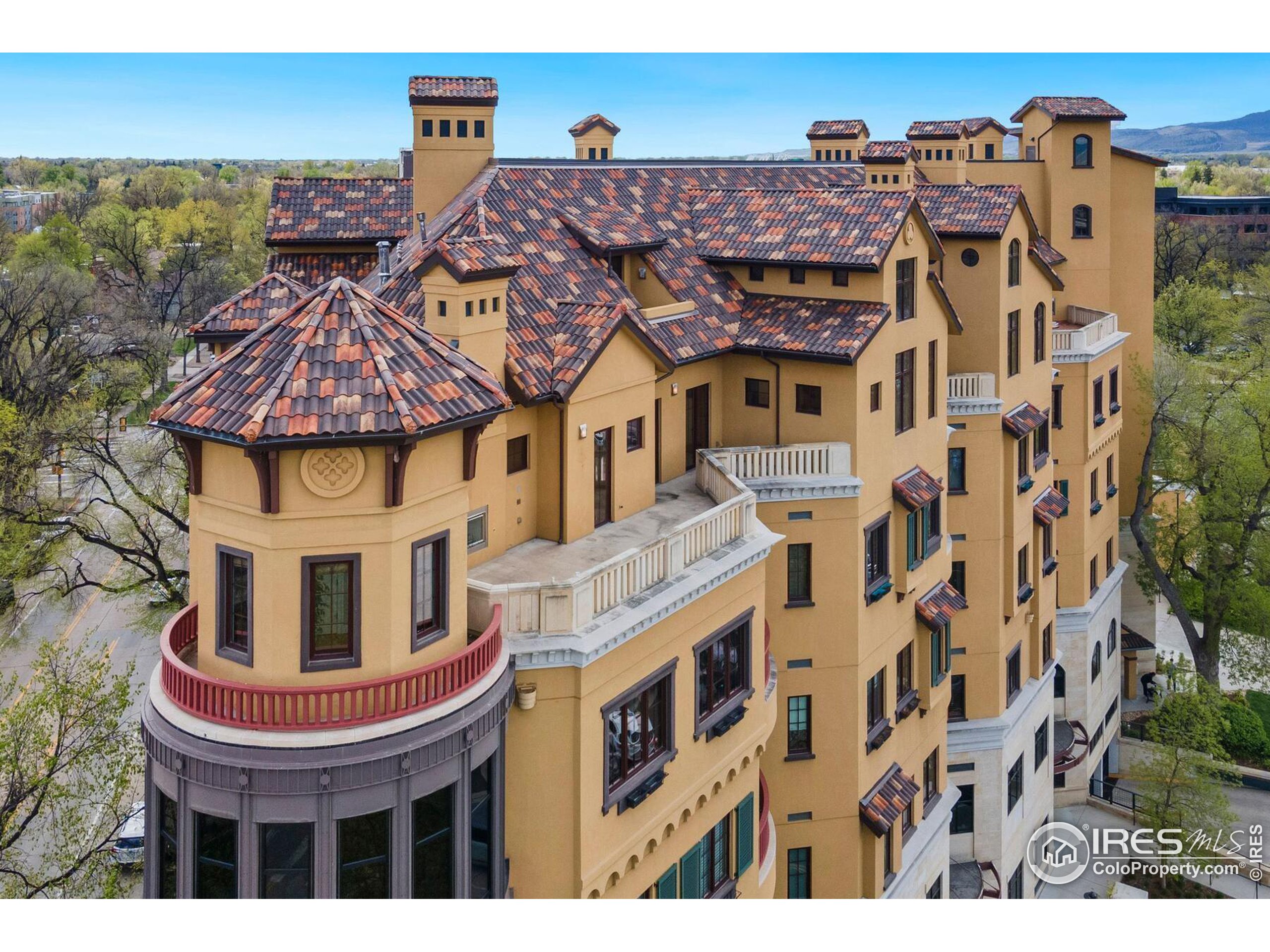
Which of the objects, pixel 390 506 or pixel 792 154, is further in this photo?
pixel 792 154

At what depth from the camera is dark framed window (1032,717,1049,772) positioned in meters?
40.8

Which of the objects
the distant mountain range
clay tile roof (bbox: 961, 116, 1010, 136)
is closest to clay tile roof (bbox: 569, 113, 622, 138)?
clay tile roof (bbox: 961, 116, 1010, 136)

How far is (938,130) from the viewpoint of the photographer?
39719 millimetres

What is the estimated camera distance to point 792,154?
167 feet

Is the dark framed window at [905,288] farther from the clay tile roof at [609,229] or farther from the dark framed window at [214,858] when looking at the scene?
the dark framed window at [214,858]

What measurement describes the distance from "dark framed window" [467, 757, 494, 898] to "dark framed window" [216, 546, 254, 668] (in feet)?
11.6

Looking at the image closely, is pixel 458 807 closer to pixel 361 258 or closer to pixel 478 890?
pixel 478 890

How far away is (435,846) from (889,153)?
25116 mm

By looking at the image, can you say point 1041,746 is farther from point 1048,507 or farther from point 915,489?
point 915,489

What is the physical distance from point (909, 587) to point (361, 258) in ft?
52.3

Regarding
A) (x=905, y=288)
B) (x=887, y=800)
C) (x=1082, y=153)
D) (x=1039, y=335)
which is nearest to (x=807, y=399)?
(x=905, y=288)

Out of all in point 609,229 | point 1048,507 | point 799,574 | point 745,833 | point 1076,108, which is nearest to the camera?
point 745,833

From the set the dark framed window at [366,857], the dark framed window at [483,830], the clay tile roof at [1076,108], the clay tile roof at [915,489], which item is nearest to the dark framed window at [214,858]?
the dark framed window at [366,857]
